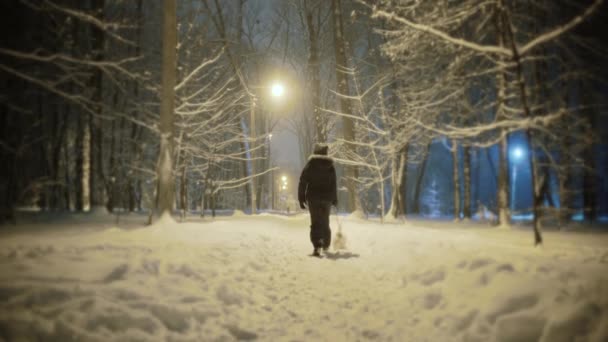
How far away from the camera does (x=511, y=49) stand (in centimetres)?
484

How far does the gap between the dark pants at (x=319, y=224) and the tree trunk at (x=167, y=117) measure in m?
3.20

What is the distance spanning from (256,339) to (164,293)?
3.82 ft

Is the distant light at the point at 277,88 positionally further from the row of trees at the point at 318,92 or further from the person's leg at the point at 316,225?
the person's leg at the point at 316,225

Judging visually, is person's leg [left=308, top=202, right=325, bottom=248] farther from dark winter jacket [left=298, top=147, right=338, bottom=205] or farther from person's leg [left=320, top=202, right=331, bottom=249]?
dark winter jacket [left=298, top=147, right=338, bottom=205]

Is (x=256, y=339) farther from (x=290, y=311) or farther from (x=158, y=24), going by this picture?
(x=158, y=24)

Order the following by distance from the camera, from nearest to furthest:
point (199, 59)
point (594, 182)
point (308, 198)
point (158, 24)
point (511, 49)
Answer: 1. point (511, 49)
2. point (308, 198)
3. point (594, 182)
4. point (199, 59)
5. point (158, 24)

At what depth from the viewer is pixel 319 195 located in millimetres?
7086

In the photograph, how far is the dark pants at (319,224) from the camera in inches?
272

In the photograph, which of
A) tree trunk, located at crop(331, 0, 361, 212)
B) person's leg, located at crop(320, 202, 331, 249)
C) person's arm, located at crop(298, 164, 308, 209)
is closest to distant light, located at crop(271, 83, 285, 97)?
tree trunk, located at crop(331, 0, 361, 212)

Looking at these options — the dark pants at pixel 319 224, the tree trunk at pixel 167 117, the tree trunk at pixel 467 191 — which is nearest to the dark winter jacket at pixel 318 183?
the dark pants at pixel 319 224

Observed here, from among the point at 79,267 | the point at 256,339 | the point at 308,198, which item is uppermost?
the point at 308,198

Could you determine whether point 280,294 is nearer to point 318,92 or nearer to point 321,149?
point 321,149

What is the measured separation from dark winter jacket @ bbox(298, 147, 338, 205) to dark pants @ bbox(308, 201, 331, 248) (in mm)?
132

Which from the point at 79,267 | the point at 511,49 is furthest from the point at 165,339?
the point at 511,49
